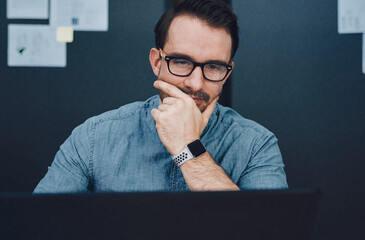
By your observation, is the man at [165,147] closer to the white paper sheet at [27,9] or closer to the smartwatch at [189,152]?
the smartwatch at [189,152]

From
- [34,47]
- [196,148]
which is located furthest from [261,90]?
[34,47]

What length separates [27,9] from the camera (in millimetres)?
1465

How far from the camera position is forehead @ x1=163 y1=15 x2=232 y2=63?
97 centimetres

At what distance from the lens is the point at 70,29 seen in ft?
4.87

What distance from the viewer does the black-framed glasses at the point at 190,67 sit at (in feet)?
3.24

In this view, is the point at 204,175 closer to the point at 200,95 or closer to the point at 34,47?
the point at 200,95

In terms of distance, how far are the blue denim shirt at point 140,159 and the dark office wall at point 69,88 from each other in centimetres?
46

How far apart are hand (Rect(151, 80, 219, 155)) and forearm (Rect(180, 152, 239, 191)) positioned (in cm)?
6

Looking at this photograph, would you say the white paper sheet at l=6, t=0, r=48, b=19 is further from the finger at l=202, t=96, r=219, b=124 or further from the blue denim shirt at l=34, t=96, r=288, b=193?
the finger at l=202, t=96, r=219, b=124

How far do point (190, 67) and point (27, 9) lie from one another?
3.37ft

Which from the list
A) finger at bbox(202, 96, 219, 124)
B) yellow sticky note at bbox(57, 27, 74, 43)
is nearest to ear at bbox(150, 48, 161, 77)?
finger at bbox(202, 96, 219, 124)

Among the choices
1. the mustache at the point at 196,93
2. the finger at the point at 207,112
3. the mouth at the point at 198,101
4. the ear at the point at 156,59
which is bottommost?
the finger at the point at 207,112

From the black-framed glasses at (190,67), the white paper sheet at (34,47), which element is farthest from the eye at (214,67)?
the white paper sheet at (34,47)

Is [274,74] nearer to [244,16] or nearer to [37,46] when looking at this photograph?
[244,16]
